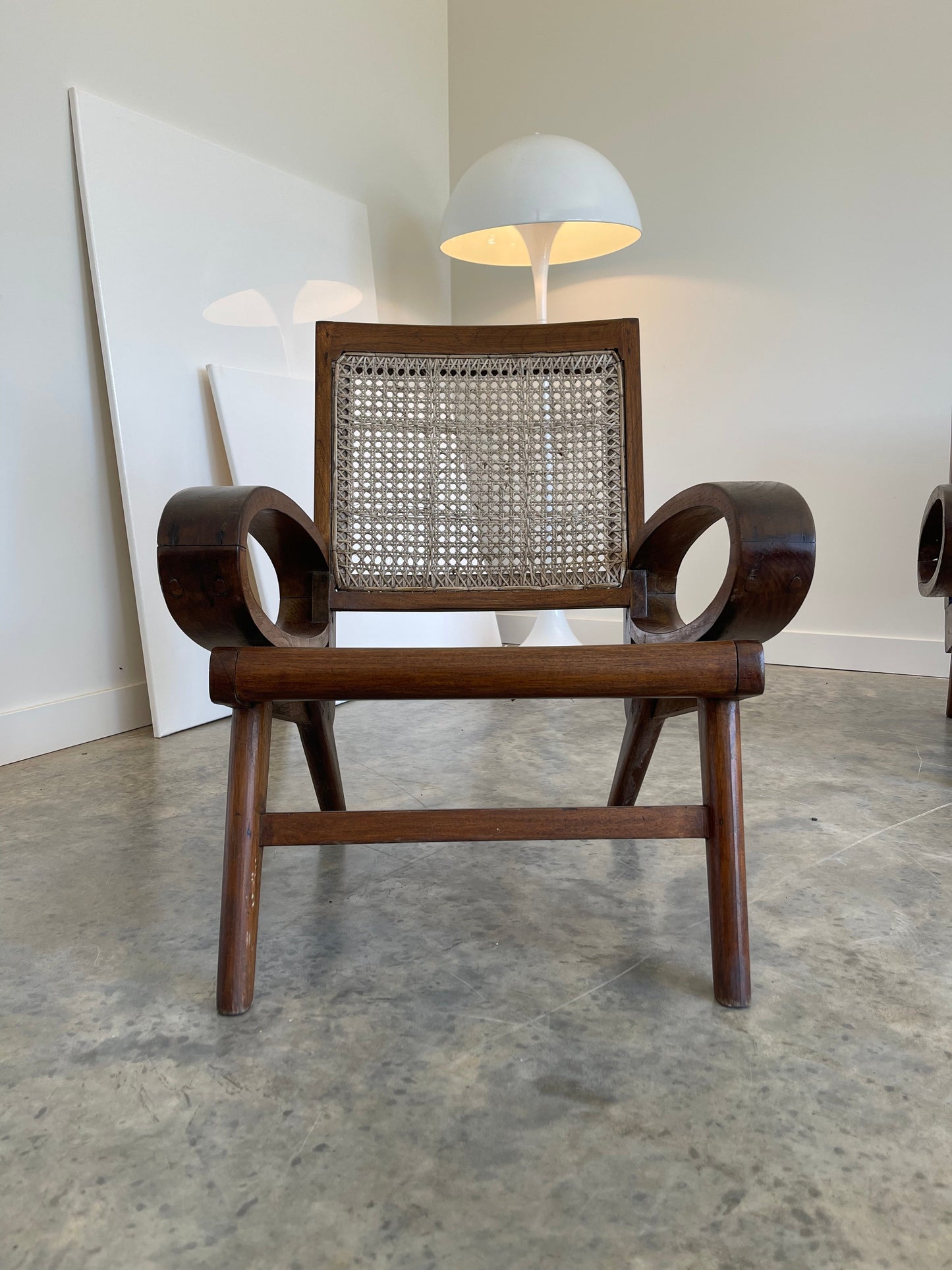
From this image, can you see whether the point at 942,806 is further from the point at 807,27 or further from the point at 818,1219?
the point at 807,27

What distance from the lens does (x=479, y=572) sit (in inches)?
57.7

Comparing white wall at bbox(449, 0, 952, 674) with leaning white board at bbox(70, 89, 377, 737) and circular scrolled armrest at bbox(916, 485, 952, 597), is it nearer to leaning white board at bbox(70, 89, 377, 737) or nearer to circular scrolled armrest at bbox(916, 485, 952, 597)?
circular scrolled armrest at bbox(916, 485, 952, 597)

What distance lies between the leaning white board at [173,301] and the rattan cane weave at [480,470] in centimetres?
Answer: 95

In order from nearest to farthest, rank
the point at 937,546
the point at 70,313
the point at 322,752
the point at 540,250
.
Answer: the point at 322,752 < the point at 937,546 < the point at 70,313 < the point at 540,250

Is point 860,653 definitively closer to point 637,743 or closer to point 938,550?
point 938,550

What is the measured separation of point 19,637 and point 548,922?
4.64ft

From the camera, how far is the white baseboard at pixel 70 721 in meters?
2.04

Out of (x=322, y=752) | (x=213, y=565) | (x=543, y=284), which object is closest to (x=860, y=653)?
(x=543, y=284)

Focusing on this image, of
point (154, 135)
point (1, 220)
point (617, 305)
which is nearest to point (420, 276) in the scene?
point (617, 305)

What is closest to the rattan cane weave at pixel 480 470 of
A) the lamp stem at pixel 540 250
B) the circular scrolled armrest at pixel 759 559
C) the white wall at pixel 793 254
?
the circular scrolled armrest at pixel 759 559

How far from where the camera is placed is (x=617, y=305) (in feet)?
10.5

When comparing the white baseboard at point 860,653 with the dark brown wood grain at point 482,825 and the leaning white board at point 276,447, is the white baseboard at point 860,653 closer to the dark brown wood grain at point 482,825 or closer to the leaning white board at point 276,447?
the leaning white board at point 276,447

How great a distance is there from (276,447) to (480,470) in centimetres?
119

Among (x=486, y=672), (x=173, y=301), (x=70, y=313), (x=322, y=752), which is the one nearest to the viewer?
(x=486, y=672)
